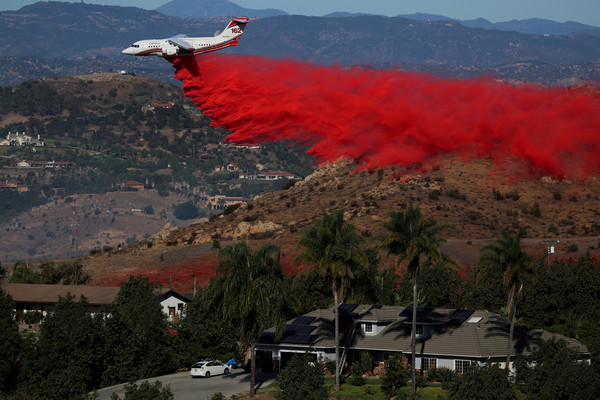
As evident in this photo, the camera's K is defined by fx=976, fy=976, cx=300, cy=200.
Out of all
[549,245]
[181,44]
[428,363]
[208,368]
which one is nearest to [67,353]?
[208,368]

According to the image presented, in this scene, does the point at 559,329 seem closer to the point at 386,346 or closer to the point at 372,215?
the point at 386,346

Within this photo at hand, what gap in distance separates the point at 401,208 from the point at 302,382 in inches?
3013

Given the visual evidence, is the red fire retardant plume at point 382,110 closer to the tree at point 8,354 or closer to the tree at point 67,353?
the tree at point 67,353

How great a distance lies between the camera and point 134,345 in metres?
66.0

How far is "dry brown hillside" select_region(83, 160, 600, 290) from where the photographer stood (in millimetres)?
122625

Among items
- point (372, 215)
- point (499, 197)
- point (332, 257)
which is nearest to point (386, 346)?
point (332, 257)

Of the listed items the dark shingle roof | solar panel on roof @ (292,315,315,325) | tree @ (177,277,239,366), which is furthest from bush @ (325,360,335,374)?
tree @ (177,277,239,366)

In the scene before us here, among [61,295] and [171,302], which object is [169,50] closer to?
[171,302]

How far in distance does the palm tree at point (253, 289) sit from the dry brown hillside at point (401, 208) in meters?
52.1

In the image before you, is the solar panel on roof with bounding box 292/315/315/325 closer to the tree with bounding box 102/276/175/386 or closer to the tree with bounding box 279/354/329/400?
the tree with bounding box 102/276/175/386

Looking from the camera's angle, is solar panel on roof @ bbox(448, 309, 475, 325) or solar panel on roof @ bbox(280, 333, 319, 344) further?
solar panel on roof @ bbox(448, 309, 475, 325)

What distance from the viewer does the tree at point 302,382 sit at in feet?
180

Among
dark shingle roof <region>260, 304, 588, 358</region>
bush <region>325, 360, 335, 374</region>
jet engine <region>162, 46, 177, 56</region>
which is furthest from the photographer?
jet engine <region>162, 46, 177, 56</region>

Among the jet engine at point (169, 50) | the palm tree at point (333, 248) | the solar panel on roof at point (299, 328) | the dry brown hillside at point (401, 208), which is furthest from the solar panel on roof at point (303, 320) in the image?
the dry brown hillside at point (401, 208)
